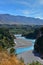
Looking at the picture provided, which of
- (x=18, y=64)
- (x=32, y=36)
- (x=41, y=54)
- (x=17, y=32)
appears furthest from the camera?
(x=17, y=32)

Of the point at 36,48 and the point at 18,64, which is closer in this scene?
the point at 18,64

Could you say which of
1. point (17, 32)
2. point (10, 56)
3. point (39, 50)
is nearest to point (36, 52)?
point (39, 50)

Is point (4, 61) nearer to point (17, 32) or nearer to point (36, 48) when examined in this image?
point (36, 48)

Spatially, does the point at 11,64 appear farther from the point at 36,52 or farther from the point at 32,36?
the point at 32,36

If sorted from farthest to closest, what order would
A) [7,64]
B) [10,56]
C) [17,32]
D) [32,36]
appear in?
[17,32]
[32,36]
[10,56]
[7,64]

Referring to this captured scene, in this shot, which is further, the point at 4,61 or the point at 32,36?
the point at 32,36

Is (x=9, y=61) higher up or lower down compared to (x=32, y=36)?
higher up

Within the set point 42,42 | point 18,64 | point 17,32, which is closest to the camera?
point 18,64

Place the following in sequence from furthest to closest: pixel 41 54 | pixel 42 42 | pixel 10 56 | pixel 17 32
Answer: pixel 17 32
pixel 42 42
pixel 41 54
pixel 10 56

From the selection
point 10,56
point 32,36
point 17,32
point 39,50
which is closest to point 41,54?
point 39,50
